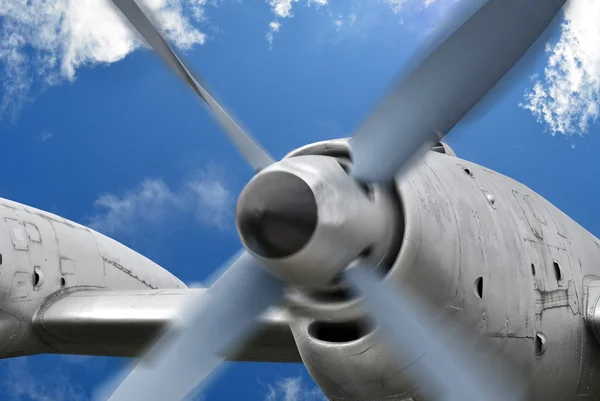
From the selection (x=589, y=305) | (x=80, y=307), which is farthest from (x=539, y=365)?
(x=80, y=307)

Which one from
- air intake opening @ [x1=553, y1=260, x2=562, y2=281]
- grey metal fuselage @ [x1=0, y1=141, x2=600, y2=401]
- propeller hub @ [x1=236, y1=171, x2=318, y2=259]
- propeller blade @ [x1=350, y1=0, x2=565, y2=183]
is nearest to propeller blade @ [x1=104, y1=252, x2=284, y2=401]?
grey metal fuselage @ [x1=0, y1=141, x2=600, y2=401]

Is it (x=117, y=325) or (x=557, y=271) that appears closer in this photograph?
(x=557, y=271)

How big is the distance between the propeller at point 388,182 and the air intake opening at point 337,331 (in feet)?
0.54

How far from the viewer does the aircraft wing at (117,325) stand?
7359 mm

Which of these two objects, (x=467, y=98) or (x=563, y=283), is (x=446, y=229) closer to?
(x=467, y=98)

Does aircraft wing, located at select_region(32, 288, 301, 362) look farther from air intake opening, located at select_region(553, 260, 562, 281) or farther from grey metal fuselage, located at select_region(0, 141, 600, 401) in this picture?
air intake opening, located at select_region(553, 260, 562, 281)

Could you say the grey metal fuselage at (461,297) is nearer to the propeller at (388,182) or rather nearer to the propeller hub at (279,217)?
the propeller at (388,182)

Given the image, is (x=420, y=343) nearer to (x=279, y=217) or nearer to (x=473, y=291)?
(x=473, y=291)

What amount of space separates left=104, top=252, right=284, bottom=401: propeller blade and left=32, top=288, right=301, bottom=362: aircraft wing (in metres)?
2.60

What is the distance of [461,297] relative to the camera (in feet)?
13.0

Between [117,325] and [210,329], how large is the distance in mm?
3788

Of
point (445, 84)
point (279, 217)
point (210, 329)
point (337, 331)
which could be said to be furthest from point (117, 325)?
point (445, 84)

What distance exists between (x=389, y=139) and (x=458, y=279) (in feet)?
A: 3.04

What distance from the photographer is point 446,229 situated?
3920mm
